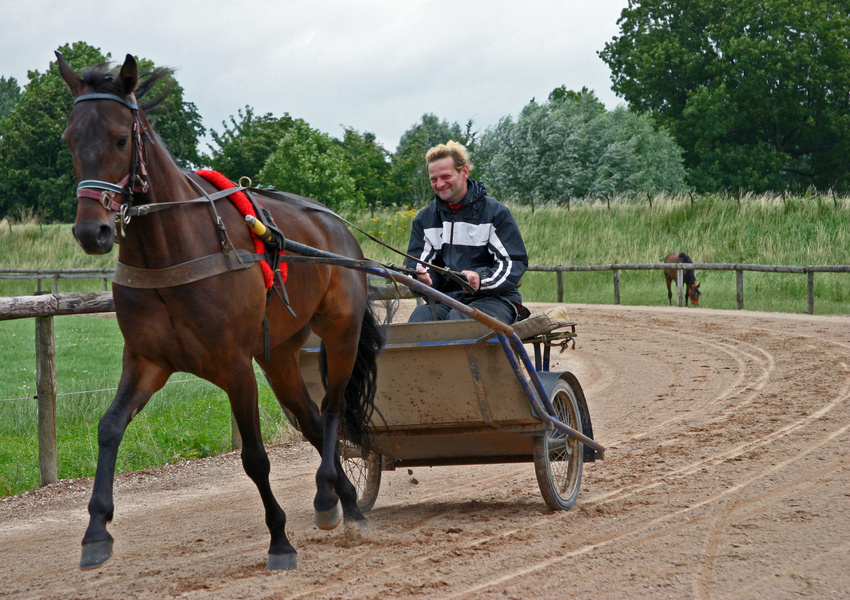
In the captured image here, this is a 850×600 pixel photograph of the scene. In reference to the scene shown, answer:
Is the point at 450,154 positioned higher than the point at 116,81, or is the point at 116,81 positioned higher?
the point at 116,81

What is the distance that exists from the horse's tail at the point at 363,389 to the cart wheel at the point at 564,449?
0.93 m

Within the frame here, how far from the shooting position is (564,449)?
207 inches

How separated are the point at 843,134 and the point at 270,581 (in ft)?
150

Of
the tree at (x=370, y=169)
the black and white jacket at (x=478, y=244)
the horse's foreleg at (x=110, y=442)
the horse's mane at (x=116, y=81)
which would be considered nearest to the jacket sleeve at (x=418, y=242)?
the black and white jacket at (x=478, y=244)

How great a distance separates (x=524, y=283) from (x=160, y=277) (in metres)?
18.8

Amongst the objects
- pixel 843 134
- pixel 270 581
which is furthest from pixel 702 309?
pixel 843 134

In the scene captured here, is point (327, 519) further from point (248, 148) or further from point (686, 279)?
point (248, 148)

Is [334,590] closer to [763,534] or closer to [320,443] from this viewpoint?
[320,443]

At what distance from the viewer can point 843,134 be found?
43031 millimetres

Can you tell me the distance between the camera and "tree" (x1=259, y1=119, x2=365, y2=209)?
34.8 metres

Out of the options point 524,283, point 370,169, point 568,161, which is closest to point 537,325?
→ point 524,283

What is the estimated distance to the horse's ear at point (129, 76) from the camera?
3.35 m

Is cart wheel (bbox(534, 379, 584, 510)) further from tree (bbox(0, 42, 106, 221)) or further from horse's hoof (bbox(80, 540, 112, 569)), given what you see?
tree (bbox(0, 42, 106, 221))

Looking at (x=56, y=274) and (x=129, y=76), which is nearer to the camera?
(x=129, y=76)
